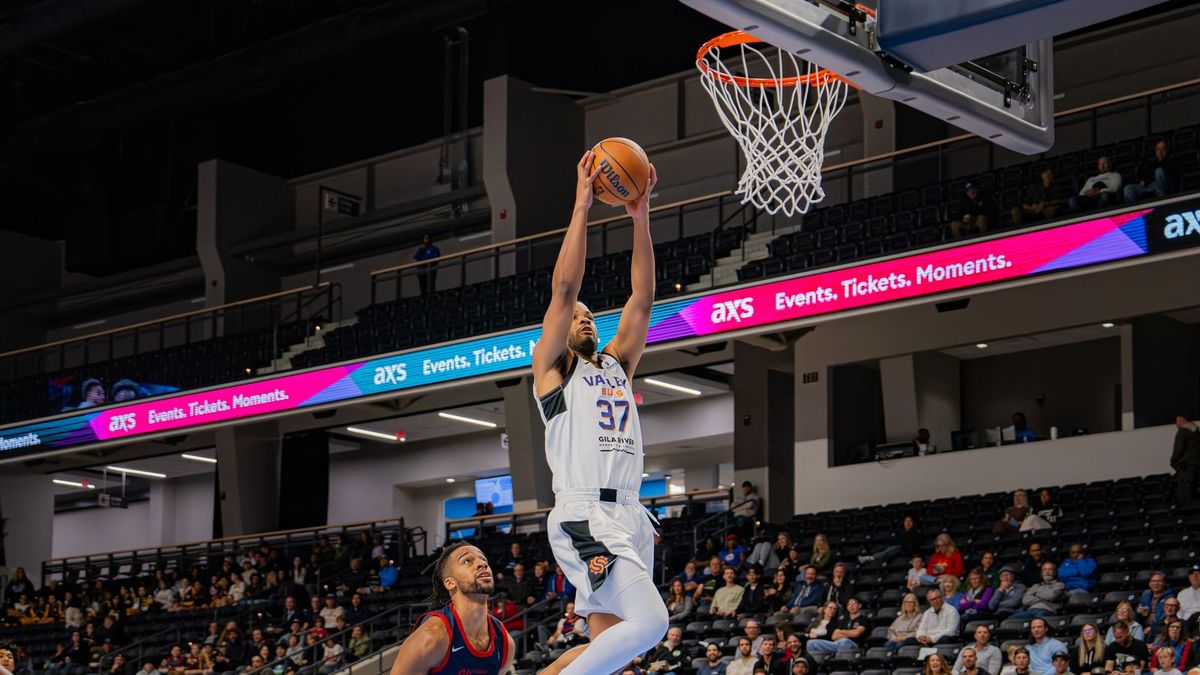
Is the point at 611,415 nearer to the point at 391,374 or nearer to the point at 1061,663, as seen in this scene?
the point at 1061,663

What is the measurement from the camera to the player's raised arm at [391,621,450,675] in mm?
5703

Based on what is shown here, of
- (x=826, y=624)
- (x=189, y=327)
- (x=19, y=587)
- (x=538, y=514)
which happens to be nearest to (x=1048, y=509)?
(x=826, y=624)

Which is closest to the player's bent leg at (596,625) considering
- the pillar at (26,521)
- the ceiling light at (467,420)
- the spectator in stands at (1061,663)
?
the spectator in stands at (1061,663)

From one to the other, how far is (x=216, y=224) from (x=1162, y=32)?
1694cm

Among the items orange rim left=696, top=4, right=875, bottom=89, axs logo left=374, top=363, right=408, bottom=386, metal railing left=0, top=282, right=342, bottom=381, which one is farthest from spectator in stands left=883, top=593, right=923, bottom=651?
metal railing left=0, top=282, right=342, bottom=381

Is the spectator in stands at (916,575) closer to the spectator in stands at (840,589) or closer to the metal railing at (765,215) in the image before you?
the spectator in stands at (840,589)

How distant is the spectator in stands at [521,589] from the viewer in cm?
1832

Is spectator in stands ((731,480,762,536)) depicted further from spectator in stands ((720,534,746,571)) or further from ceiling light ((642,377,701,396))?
ceiling light ((642,377,701,396))

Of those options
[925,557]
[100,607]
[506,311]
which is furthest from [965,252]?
[100,607]

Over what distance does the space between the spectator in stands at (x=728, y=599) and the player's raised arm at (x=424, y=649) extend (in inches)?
419

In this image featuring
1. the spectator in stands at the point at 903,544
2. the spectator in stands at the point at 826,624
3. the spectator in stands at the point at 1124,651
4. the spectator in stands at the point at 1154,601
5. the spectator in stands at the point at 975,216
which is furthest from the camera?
the spectator in stands at the point at 975,216

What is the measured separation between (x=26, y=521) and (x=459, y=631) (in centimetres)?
2784

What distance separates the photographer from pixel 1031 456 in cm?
1939

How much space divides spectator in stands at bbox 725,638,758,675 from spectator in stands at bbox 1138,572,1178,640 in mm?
3445
